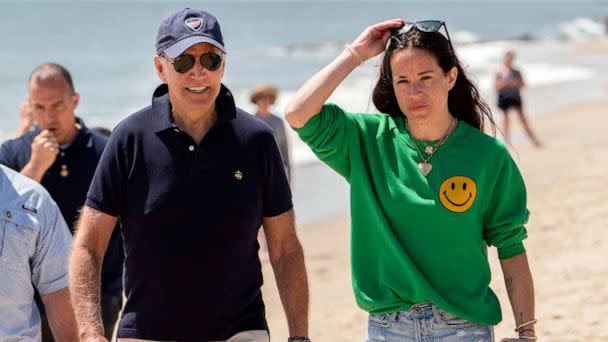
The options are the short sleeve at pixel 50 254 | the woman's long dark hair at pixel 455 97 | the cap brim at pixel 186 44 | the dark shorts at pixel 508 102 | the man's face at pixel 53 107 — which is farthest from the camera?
the dark shorts at pixel 508 102

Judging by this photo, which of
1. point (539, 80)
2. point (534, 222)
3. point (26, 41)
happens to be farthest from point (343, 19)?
point (534, 222)

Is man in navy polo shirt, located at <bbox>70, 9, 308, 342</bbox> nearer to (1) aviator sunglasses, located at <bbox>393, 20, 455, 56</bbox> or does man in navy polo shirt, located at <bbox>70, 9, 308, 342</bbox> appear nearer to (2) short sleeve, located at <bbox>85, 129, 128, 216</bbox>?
(2) short sleeve, located at <bbox>85, 129, 128, 216</bbox>

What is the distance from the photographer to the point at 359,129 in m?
3.93

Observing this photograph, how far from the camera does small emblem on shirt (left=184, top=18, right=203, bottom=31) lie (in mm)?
3693

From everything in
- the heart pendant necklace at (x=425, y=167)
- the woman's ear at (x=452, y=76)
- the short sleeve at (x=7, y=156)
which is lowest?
the heart pendant necklace at (x=425, y=167)

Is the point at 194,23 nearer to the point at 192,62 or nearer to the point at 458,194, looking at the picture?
the point at 192,62

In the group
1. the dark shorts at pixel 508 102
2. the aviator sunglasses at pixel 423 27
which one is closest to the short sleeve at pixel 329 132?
the aviator sunglasses at pixel 423 27

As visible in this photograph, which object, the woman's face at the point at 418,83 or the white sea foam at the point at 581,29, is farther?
the white sea foam at the point at 581,29

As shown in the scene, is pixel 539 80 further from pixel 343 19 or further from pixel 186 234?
pixel 343 19

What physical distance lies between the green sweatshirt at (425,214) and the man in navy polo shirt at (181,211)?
365 millimetres

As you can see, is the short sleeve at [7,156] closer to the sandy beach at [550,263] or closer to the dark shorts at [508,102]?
the sandy beach at [550,263]

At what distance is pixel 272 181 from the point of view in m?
3.84

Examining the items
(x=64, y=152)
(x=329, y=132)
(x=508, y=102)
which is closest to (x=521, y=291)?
(x=329, y=132)

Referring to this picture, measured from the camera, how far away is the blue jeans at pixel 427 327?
12.2 feet
